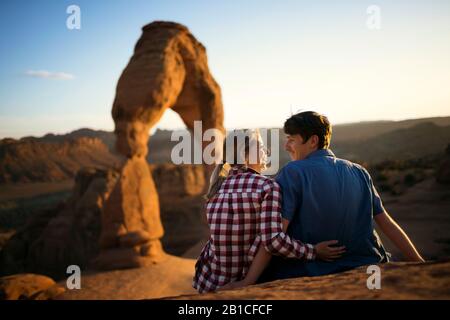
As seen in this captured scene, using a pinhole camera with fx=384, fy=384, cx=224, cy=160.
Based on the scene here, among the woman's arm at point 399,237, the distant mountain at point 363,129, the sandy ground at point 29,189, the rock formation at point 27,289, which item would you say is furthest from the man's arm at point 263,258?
the distant mountain at point 363,129

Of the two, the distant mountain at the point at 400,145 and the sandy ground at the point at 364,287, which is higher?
the sandy ground at the point at 364,287

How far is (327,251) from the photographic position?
212 centimetres

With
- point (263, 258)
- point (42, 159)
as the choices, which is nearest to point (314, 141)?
point (263, 258)

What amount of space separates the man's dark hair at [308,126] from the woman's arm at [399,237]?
0.57 m

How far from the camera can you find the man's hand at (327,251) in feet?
6.92

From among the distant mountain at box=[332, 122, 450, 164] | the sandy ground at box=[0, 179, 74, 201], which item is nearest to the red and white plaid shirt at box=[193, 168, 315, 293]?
the distant mountain at box=[332, 122, 450, 164]

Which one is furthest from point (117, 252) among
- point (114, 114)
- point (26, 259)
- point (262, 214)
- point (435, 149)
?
point (435, 149)

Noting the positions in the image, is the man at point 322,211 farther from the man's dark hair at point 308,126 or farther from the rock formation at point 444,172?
the rock formation at point 444,172

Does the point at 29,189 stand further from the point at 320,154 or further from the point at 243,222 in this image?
the point at 320,154

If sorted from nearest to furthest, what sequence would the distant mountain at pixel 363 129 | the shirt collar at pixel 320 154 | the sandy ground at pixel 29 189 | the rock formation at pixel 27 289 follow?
the shirt collar at pixel 320 154 < the rock formation at pixel 27 289 < the sandy ground at pixel 29 189 < the distant mountain at pixel 363 129

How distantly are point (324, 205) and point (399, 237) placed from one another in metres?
0.55

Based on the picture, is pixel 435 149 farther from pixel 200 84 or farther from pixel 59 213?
pixel 59 213

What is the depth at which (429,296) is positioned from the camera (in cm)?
133
